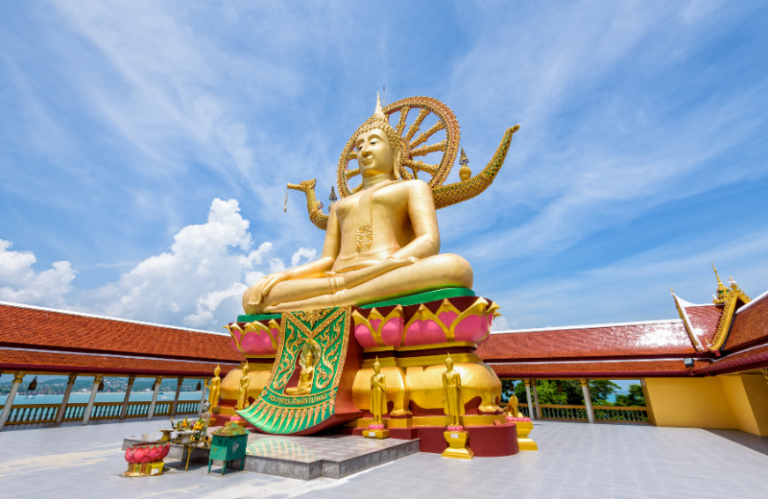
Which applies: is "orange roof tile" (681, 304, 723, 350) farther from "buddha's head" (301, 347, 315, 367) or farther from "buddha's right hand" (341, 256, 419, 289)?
"buddha's head" (301, 347, 315, 367)

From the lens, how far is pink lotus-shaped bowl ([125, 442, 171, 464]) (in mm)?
4785

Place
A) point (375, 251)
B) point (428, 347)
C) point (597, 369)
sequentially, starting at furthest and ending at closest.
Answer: point (597, 369)
point (375, 251)
point (428, 347)

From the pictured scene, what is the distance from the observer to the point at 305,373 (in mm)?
7973

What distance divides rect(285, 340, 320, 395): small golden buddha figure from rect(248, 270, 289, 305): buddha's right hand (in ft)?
7.12

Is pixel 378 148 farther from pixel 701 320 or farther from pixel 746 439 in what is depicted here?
pixel 701 320

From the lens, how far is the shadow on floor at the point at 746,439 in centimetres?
790

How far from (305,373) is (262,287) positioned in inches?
114

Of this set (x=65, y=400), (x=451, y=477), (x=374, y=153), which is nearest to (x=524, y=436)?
(x=451, y=477)

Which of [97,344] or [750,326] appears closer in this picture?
[750,326]

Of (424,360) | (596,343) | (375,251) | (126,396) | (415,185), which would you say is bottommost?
(126,396)

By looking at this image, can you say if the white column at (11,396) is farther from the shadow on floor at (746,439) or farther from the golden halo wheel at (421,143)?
the shadow on floor at (746,439)

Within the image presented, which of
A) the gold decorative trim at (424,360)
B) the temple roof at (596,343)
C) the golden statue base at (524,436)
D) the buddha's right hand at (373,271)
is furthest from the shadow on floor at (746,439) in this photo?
the buddha's right hand at (373,271)

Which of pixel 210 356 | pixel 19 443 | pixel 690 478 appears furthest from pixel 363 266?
pixel 210 356

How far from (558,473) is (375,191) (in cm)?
753
